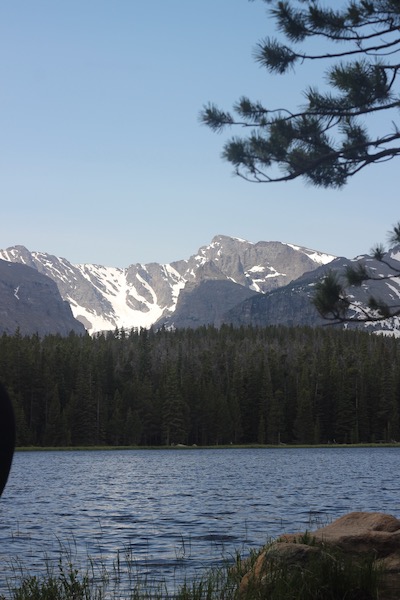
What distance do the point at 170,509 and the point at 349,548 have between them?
2824cm

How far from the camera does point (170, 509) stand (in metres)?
47.8

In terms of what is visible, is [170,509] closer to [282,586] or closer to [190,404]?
[282,586]

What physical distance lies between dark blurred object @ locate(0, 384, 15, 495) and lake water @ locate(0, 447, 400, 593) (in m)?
14.0

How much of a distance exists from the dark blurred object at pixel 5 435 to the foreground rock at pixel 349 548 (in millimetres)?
9441

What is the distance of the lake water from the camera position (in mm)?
29453

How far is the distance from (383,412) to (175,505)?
129 m

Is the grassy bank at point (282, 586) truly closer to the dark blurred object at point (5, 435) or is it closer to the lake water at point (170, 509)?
the lake water at point (170, 509)

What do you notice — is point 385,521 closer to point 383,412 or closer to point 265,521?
point 265,521

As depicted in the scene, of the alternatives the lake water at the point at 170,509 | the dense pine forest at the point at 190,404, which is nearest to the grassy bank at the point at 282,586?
the lake water at the point at 170,509

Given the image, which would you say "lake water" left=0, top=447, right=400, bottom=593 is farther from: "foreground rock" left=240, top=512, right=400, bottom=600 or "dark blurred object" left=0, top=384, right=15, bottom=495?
"dark blurred object" left=0, top=384, right=15, bottom=495

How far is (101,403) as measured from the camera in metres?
166

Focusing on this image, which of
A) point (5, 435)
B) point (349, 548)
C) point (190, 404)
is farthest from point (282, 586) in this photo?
point (190, 404)

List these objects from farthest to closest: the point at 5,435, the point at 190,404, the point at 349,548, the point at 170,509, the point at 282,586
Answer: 1. the point at 190,404
2. the point at 170,509
3. the point at 349,548
4. the point at 282,586
5. the point at 5,435

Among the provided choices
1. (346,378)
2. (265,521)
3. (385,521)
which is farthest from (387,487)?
(346,378)
